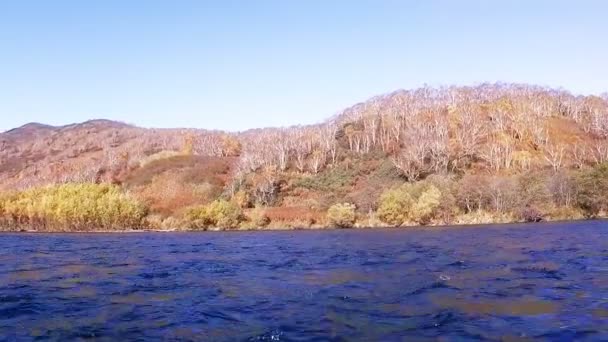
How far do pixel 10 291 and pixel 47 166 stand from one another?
195803mm

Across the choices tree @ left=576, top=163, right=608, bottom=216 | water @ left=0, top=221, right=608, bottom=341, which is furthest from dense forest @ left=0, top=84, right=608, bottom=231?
water @ left=0, top=221, right=608, bottom=341

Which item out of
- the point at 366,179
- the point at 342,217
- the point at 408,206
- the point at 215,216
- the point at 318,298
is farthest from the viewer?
the point at 366,179

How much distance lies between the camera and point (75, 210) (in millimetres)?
85062

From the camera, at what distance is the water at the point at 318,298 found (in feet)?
44.9

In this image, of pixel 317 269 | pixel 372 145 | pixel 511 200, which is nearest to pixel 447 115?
pixel 372 145

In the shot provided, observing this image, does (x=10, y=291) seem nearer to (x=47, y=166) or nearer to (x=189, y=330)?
(x=189, y=330)

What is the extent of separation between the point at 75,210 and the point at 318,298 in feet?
249

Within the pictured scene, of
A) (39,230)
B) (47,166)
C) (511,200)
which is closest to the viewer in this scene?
(511,200)

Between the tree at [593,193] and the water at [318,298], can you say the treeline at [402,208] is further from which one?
the water at [318,298]

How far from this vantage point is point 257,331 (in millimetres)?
13875

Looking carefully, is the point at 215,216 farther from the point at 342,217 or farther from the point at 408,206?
the point at 408,206

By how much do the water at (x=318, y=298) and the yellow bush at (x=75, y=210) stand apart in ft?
179

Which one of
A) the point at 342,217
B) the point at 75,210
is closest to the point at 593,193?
the point at 342,217

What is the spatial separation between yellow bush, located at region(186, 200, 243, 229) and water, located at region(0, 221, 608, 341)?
169ft
